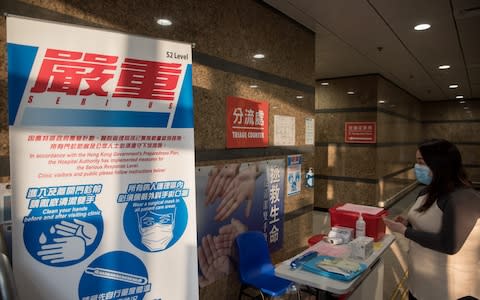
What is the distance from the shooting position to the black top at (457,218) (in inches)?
78.3

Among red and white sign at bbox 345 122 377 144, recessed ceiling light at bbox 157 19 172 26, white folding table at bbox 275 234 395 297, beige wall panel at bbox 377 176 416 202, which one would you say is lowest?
beige wall panel at bbox 377 176 416 202

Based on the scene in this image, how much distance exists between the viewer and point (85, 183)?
63.8 inches

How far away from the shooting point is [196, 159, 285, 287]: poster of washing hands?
2.57 metres

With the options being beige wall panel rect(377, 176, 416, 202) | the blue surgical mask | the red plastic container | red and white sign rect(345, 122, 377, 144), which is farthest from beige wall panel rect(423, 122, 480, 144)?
the red plastic container

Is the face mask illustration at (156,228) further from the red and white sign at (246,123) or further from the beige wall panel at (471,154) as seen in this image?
the beige wall panel at (471,154)

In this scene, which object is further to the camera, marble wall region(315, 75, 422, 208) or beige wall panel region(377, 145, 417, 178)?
beige wall panel region(377, 145, 417, 178)

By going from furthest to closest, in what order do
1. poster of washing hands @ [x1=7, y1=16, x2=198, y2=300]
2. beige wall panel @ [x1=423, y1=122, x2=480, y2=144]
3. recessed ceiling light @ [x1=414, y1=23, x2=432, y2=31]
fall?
beige wall panel @ [x1=423, y1=122, x2=480, y2=144] < recessed ceiling light @ [x1=414, y1=23, x2=432, y2=31] < poster of washing hands @ [x1=7, y1=16, x2=198, y2=300]

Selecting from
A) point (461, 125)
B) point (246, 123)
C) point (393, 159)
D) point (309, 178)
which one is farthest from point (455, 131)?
point (246, 123)

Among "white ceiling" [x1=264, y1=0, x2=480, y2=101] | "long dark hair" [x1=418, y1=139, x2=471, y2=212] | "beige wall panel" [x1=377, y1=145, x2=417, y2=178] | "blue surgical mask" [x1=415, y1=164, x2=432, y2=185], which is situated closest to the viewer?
"long dark hair" [x1=418, y1=139, x2=471, y2=212]

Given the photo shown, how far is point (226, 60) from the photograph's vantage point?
2756 mm

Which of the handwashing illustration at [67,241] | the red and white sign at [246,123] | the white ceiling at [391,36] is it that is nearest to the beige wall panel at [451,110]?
the white ceiling at [391,36]

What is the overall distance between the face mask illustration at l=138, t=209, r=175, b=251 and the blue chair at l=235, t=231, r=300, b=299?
99 cm

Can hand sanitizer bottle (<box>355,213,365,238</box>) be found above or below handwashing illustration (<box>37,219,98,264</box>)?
below

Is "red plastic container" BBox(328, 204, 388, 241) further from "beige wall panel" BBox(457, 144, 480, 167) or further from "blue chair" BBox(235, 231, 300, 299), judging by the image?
"beige wall panel" BBox(457, 144, 480, 167)
